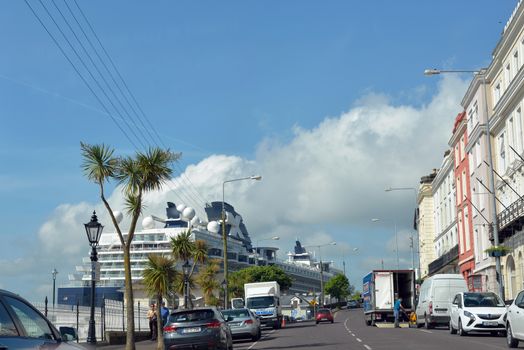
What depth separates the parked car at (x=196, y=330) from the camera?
2116cm

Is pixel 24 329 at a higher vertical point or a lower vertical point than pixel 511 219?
lower

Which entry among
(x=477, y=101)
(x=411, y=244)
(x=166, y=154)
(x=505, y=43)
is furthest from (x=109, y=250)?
(x=166, y=154)

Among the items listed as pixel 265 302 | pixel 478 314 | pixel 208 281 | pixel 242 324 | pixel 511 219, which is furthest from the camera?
pixel 208 281

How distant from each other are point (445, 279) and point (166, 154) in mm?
19062

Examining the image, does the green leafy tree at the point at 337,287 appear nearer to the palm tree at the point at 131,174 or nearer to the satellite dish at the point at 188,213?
the satellite dish at the point at 188,213

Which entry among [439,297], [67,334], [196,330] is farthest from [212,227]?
[67,334]

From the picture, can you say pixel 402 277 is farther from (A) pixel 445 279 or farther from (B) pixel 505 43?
(B) pixel 505 43

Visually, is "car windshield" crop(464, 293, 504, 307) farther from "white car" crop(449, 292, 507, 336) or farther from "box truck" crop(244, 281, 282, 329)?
"box truck" crop(244, 281, 282, 329)

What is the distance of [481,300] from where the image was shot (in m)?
29.8

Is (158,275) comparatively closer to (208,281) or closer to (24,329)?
(208,281)

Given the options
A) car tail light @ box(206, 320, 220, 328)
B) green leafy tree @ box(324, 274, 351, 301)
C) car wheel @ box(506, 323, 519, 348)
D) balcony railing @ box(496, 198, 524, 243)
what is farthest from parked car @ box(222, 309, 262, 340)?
green leafy tree @ box(324, 274, 351, 301)

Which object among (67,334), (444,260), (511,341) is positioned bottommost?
Result: (511,341)

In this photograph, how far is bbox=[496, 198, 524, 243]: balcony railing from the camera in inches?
1684

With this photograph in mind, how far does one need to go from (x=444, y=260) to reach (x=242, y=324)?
45684mm
